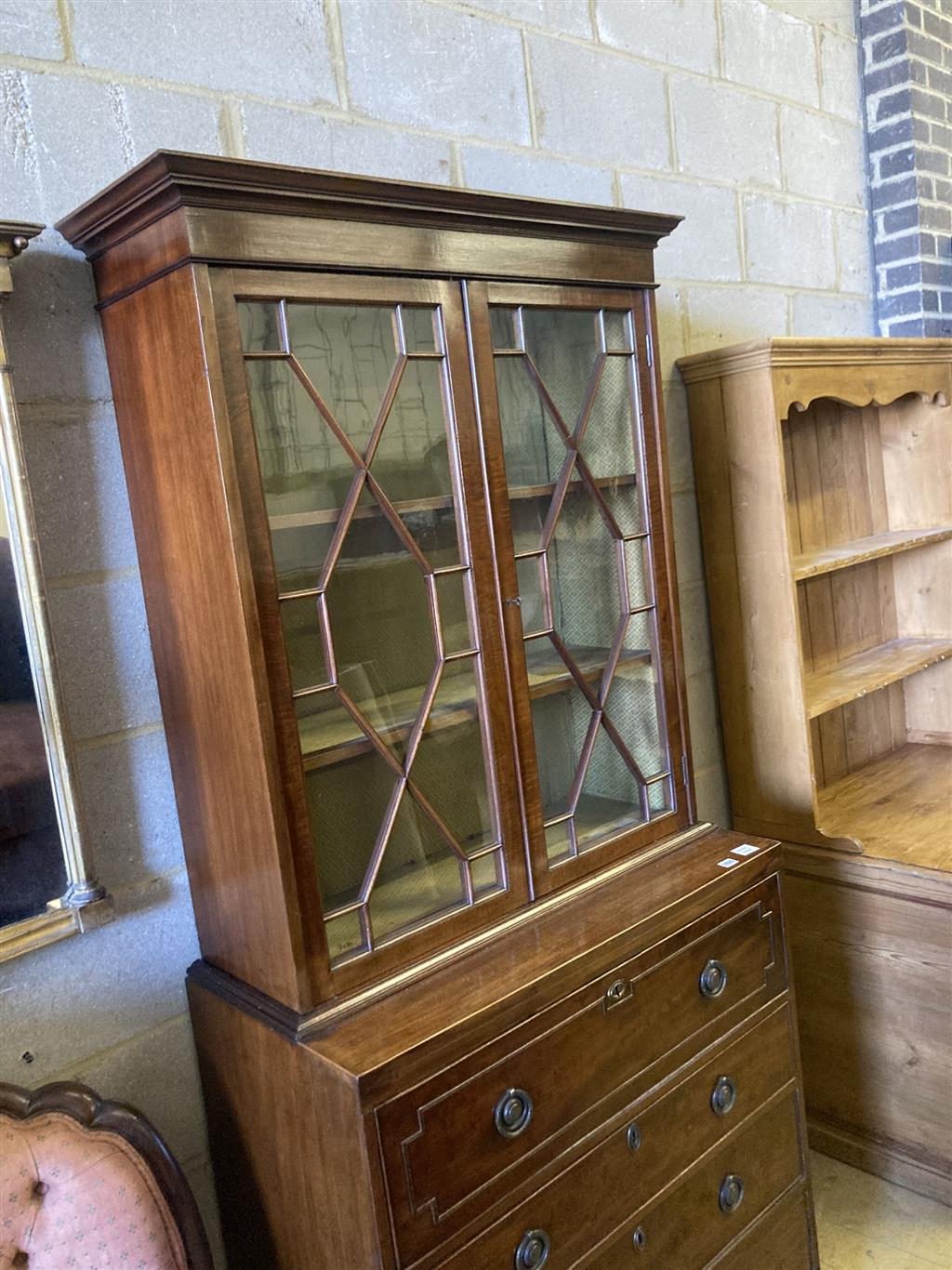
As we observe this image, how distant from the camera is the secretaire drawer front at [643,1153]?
138cm

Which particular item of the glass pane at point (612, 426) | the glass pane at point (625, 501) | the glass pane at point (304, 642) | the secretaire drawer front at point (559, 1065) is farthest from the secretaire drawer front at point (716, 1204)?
the glass pane at point (612, 426)

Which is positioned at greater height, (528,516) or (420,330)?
(420,330)

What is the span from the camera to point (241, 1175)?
147cm

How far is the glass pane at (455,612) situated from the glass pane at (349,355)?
0.23 metres

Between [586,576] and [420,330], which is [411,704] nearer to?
[586,576]

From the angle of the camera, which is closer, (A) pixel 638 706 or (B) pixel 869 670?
(A) pixel 638 706

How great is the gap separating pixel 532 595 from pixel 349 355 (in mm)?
457

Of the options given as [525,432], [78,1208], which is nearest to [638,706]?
[525,432]

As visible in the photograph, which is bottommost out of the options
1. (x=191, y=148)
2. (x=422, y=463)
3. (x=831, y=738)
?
(x=831, y=738)

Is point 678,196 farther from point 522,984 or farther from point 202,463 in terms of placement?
point 522,984

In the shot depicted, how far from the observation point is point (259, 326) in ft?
4.07

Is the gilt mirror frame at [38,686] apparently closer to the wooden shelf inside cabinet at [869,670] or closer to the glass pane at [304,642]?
the glass pane at [304,642]

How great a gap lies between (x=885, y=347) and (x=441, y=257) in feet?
4.33

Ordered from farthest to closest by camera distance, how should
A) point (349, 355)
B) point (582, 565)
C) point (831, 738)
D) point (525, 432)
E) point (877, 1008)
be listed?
point (831, 738) → point (877, 1008) → point (582, 565) → point (525, 432) → point (349, 355)
